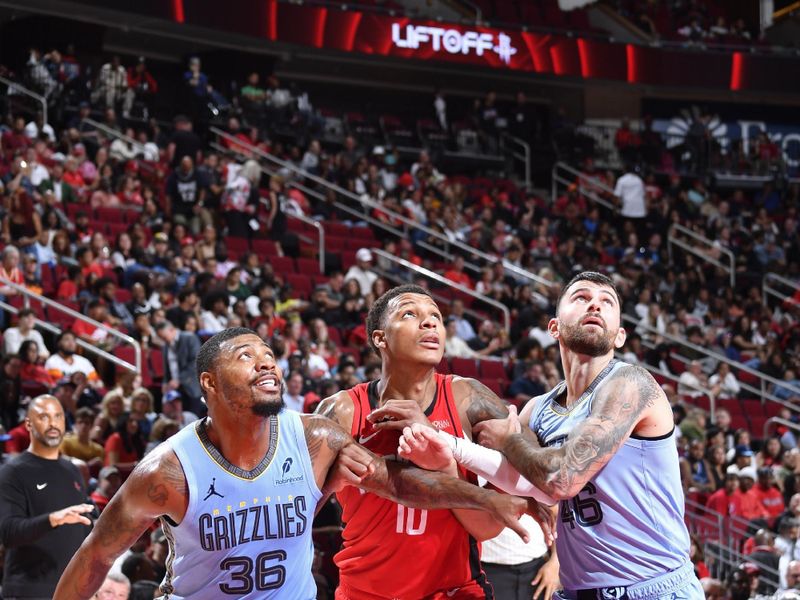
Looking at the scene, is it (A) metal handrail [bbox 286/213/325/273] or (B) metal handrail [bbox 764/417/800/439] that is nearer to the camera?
(B) metal handrail [bbox 764/417/800/439]

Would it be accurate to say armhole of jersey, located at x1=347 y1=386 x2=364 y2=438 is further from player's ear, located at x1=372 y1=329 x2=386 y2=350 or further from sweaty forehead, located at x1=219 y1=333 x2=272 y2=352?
sweaty forehead, located at x1=219 y1=333 x2=272 y2=352

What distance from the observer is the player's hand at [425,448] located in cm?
482

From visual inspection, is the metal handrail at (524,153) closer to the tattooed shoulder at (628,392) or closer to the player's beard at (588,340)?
the player's beard at (588,340)

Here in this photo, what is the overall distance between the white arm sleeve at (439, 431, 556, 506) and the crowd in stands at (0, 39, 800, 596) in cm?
385

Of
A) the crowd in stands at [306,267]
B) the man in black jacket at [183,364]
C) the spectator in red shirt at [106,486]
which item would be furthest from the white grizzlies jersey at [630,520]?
A: the man in black jacket at [183,364]

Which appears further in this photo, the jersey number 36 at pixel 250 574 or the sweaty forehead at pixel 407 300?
the sweaty forehead at pixel 407 300

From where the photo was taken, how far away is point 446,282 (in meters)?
16.9

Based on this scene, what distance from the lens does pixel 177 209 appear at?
16266 millimetres

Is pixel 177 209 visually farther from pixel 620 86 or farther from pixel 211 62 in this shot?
pixel 620 86

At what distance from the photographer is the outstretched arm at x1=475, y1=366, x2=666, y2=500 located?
4621 mm

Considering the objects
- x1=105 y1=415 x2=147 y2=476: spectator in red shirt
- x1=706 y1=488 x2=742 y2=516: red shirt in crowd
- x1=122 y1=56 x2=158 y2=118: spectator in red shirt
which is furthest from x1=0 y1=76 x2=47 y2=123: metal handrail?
x1=706 y1=488 x2=742 y2=516: red shirt in crowd

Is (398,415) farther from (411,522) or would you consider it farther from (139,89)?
(139,89)

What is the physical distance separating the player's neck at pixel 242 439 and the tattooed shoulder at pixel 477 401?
104 cm

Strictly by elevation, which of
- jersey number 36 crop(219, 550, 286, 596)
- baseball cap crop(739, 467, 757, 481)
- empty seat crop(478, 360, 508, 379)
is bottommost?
baseball cap crop(739, 467, 757, 481)
